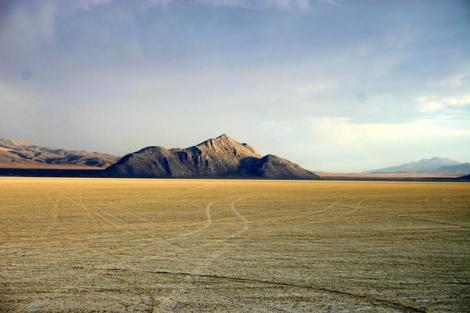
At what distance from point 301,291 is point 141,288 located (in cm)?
316

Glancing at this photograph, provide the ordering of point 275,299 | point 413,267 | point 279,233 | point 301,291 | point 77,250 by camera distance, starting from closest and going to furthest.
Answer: point 275,299 → point 301,291 → point 413,267 → point 77,250 → point 279,233

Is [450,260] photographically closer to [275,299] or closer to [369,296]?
[369,296]

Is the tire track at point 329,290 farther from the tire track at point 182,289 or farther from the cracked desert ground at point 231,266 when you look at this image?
the tire track at point 182,289

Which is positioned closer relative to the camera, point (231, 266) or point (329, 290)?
point (329, 290)

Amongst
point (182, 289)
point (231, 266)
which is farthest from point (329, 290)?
point (182, 289)

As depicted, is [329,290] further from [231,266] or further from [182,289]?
[182,289]

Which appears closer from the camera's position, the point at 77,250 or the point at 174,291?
the point at 174,291

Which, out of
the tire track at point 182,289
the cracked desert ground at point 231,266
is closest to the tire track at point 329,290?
the cracked desert ground at point 231,266

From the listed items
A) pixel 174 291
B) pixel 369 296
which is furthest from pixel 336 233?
pixel 174 291

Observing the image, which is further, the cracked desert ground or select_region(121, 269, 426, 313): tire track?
the cracked desert ground

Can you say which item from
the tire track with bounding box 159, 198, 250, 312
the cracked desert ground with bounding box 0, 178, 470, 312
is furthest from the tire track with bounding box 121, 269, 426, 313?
the tire track with bounding box 159, 198, 250, 312

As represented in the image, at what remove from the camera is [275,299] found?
743cm

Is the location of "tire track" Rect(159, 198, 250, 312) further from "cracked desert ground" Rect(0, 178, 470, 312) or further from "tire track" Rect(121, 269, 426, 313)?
"tire track" Rect(121, 269, 426, 313)

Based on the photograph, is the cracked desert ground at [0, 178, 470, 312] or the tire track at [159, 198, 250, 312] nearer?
the tire track at [159, 198, 250, 312]
